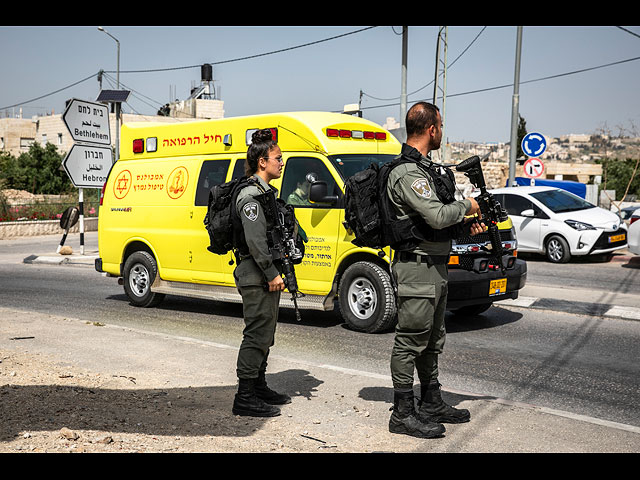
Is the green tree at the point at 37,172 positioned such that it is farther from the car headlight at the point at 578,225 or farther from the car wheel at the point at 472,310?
the car wheel at the point at 472,310

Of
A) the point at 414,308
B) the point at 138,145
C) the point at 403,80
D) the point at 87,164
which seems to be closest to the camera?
the point at 414,308

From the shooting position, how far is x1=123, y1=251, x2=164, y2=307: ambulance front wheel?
10133 millimetres

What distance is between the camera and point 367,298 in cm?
817

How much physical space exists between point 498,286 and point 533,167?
1257cm

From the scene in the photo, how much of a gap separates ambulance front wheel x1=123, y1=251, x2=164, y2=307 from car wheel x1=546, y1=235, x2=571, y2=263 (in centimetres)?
967

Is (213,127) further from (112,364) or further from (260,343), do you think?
(260,343)

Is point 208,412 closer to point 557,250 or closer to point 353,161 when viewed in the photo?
point 353,161

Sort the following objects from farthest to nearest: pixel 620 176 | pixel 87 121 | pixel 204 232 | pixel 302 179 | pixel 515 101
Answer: pixel 620 176 → pixel 515 101 → pixel 87 121 → pixel 204 232 → pixel 302 179

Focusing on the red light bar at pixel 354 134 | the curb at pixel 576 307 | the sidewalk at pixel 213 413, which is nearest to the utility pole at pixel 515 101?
the curb at pixel 576 307

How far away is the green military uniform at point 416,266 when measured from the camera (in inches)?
174

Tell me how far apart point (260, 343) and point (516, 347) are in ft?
11.8

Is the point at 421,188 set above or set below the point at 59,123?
below

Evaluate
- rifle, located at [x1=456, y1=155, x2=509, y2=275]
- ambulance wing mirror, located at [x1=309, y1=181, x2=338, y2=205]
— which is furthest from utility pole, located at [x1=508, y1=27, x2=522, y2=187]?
rifle, located at [x1=456, y1=155, x2=509, y2=275]

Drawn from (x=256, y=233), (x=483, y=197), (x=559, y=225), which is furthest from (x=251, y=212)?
(x=559, y=225)
